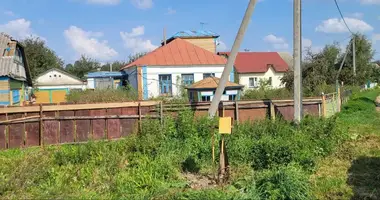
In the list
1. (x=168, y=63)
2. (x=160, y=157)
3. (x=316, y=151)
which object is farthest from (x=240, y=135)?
(x=168, y=63)

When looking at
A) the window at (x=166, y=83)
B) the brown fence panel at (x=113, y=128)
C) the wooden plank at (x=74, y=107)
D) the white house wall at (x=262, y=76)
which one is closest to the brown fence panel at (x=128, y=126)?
the brown fence panel at (x=113, y=128)

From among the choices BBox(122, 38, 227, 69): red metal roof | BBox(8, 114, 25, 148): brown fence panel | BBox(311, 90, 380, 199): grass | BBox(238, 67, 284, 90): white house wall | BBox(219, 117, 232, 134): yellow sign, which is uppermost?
BBox(122, 38, 227, 69): red metal roof

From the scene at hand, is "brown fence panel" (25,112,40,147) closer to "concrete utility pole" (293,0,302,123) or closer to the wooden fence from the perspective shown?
the wooden fence

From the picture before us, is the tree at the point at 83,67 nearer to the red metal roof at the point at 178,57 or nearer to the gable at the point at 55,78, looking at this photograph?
the gable at the point at 55,78

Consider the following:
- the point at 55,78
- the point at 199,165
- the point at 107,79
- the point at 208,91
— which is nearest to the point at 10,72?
the point at 107,79

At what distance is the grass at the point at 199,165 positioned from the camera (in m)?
6.36

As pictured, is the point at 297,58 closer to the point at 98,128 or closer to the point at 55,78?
the point at 98,128

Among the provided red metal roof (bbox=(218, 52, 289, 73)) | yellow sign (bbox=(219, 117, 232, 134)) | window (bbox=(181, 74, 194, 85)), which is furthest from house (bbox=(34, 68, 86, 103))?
yellow sign (bbox=(219, 117, 232, 134))

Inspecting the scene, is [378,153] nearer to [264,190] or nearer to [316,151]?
[316,151]

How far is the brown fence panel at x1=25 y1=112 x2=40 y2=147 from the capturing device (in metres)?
10.9

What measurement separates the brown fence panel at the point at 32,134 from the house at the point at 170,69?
17.3 metres

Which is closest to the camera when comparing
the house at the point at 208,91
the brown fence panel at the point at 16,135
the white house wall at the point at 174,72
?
the brown fence panel at the point at 16,135

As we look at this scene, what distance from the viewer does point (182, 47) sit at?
3209 cm

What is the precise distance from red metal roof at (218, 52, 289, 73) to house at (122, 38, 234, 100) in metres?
18.7
